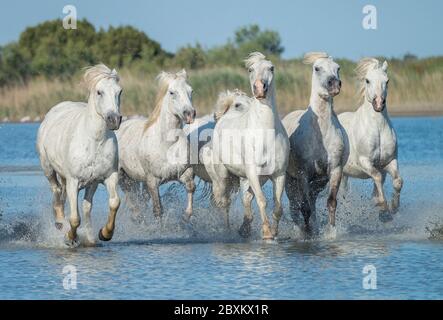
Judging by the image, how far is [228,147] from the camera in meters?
13.4

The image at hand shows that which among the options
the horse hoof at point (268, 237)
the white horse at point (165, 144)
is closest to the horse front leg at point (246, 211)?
the horse hoof at point (268, 237)

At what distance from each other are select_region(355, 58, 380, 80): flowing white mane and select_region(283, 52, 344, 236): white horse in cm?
110

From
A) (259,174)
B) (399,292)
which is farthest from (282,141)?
(399,292)

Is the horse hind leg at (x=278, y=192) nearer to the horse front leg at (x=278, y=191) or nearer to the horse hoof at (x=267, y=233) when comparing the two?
the horse front leg at (x=278, y=191)

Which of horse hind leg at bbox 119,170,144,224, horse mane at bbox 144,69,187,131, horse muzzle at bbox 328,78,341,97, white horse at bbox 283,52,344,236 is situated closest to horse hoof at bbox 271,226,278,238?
white horse at bbox 283,52,344,236

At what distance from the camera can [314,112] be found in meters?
13.4

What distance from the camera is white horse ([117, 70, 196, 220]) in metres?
13.7

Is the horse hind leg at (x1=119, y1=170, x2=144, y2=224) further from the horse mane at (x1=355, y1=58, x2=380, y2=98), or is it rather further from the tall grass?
the tall grass

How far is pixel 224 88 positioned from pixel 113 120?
2362 cm

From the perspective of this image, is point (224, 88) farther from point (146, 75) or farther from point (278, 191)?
point (278, 191)

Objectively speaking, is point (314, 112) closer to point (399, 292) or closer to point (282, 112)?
point (399, 292)

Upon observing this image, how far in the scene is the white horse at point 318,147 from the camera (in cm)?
1325

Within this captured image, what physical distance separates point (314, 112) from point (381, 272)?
266 cm

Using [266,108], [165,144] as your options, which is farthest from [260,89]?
[165,144]
